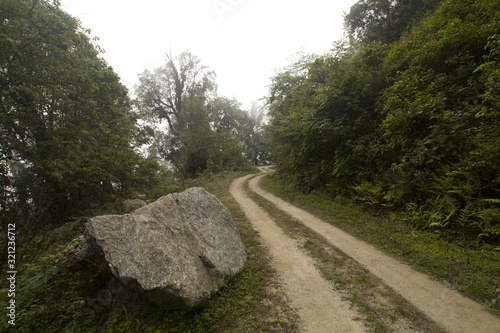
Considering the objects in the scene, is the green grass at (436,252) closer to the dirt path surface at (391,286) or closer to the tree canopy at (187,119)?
the dirt path surface at (391,286)

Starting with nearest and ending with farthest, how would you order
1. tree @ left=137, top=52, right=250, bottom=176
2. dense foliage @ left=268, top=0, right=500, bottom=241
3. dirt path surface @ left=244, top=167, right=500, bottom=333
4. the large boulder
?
dirt path surface @ left=244, top=167, right=500, bottom=333, the large boulder, dense foliage @ left=268, top=0, right=500, bottom=241, tree @ left=137, top=52, right=250, bottom=176

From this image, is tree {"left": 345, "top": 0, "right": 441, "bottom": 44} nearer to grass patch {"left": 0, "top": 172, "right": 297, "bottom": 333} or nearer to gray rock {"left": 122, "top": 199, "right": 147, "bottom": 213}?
grass patch {"left": 0, "top": 172, "right": 297, "bottom": 333}

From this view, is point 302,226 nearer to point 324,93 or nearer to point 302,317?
point 302,317

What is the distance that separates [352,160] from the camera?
9164 millimetres

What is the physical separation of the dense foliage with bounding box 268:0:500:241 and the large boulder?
6036 mm

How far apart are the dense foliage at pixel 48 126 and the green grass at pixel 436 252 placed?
379 inches

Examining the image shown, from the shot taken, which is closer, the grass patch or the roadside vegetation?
the grass patch

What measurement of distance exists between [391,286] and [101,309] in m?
5.68

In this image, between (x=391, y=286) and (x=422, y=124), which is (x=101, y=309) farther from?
(x=422, y=124)

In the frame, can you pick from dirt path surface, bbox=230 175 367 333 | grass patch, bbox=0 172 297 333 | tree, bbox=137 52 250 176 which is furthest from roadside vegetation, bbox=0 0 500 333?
tree, bbox=137 52 250 176

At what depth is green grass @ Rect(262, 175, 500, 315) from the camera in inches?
147

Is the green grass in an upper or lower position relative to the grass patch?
lower

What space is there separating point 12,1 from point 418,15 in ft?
63.7

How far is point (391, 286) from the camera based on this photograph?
4.01 m
